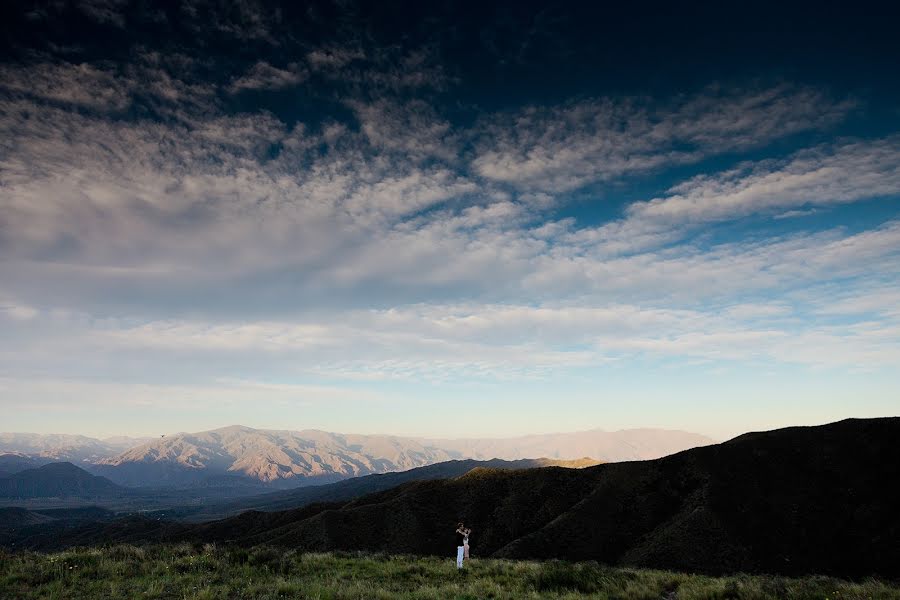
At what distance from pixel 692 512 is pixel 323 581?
3545 centimetres

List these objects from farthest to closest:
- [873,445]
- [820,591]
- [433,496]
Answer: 1. [433,496]
2. [873,445]
3. [820,591]

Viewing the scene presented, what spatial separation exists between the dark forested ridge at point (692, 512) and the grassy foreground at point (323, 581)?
22.2 metres

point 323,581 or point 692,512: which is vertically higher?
point 323,581

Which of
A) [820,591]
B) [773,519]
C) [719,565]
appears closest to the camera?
[820,591]

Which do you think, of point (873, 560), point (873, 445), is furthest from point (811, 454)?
point (873, 560)

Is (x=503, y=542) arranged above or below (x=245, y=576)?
below

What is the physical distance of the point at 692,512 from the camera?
37875 mm

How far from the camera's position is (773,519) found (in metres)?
35.5

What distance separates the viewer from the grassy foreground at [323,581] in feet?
39.1

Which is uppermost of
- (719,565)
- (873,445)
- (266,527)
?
(873,445)

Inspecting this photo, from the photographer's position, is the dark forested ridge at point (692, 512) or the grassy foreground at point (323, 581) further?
the dark forested ridge at point (692, 512)

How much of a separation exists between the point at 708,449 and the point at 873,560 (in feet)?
61.8

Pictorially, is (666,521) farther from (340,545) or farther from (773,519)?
(340,545)

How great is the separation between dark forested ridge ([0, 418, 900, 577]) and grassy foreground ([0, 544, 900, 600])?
72.9ft
